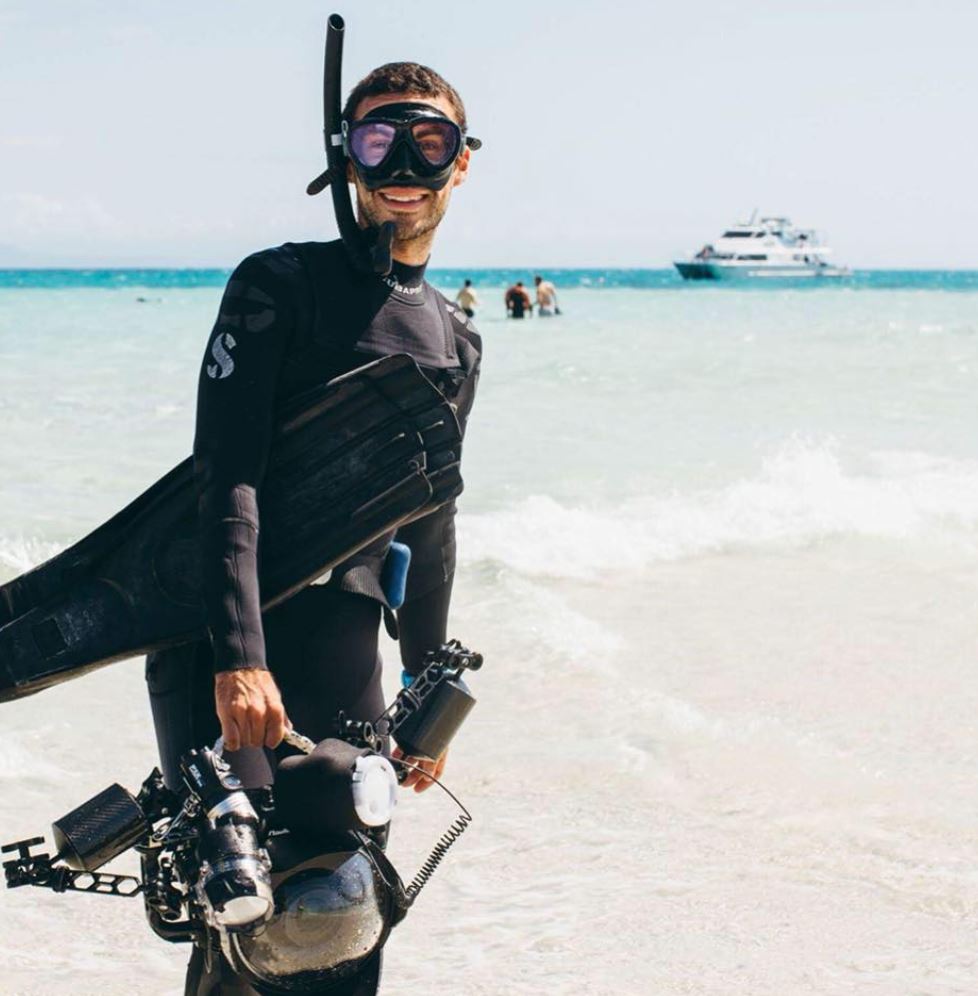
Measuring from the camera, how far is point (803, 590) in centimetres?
930

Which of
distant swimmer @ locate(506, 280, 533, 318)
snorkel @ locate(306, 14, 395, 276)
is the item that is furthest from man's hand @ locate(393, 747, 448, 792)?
distant swimmer @ locate(506, 280, 533, 318)

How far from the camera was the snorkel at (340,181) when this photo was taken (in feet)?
8.70

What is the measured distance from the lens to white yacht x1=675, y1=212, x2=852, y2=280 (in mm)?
110875

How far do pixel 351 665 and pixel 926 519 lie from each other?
965cm

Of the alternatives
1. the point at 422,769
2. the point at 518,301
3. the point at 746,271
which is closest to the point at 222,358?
the point at 422,769

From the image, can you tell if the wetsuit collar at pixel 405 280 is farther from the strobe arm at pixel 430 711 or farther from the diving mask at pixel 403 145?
the strobe arm at pixel 430 711

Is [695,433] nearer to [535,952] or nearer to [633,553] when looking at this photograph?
[633,553]

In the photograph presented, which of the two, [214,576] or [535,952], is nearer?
[214,576]

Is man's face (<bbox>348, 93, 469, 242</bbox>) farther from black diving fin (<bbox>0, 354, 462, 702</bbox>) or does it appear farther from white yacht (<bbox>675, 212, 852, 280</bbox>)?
white yacht (<bbox>675, 212, 852, 280</bbox>)

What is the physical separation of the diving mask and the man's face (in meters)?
0.02

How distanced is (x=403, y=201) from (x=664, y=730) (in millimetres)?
3887

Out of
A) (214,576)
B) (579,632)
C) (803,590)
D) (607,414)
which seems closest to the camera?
(214,576)

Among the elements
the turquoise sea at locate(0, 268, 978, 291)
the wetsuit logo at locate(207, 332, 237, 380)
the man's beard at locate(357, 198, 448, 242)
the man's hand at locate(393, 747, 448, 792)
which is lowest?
the turquoise sea at locate(0, 268, 978, 291)

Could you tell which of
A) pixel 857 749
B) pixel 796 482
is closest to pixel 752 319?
pixel 796 482
